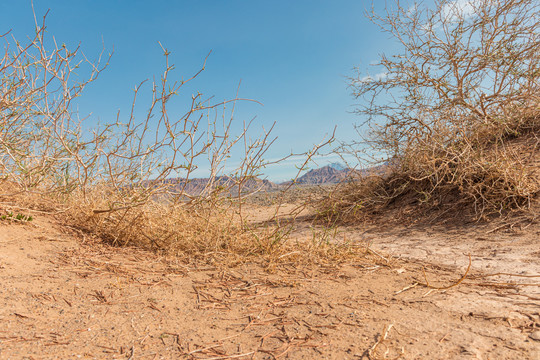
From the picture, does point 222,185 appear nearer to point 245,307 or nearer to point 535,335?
point 245,307

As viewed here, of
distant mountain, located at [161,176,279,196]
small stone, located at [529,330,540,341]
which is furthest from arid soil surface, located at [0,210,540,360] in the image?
distant mountain, located at [161,176,279,196]

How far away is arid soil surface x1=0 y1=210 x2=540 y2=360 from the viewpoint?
1.74 m

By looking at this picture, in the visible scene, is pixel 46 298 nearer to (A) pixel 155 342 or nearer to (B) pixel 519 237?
(A) pixel 155 342

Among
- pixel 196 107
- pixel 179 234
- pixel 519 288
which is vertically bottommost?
pixel 519 288

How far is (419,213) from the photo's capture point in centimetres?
623

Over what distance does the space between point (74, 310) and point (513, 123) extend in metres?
8.02

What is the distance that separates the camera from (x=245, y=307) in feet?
7.38

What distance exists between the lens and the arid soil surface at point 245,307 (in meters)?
1.74

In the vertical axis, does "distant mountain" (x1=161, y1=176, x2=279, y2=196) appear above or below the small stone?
above

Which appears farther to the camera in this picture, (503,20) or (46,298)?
(503,20)

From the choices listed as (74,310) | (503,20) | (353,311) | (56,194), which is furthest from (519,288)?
(503,20)

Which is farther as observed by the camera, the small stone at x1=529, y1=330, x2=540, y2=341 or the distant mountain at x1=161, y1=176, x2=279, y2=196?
the distant mountain at x1=161, y1=176, x2=279, y2=196

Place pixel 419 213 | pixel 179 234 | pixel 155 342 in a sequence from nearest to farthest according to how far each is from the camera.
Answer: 1. pixel 155 342
2. pixel 179 234
3. pixel 419 213

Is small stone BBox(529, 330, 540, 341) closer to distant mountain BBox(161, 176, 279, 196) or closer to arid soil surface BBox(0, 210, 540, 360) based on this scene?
arid soil surface BBox(0, 210, 540, 360)
